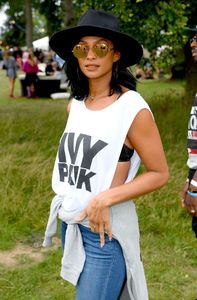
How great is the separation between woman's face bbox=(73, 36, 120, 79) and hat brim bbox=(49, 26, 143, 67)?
0.08 ft

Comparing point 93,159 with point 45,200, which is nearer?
point 93,159

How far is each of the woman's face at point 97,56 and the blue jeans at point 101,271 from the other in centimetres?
67

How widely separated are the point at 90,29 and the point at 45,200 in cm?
339

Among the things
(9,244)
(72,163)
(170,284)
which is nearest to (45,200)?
(9,244)

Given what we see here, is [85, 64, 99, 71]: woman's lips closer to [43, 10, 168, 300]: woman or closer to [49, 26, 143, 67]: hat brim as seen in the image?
[43, 10, 168, 300]: woman

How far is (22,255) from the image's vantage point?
4.45 metres

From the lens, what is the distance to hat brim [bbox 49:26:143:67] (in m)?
2.21

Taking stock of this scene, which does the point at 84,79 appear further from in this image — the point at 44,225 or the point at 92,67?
the point at 44,225

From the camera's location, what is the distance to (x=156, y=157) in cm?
214

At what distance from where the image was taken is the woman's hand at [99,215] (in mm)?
2088

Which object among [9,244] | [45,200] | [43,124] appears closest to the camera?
[9,244]

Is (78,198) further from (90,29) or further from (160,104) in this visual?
(160,104)

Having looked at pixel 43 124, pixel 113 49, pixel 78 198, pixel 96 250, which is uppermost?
pixel 113 49

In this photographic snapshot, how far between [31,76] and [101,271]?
15061mm
